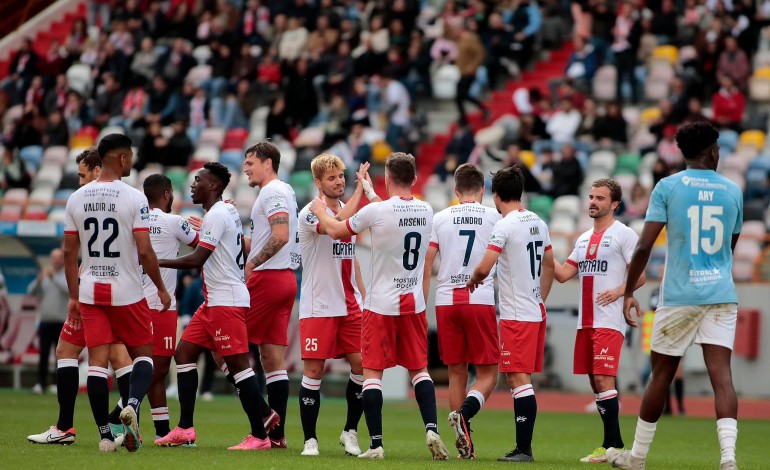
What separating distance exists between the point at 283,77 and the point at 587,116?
7.72m

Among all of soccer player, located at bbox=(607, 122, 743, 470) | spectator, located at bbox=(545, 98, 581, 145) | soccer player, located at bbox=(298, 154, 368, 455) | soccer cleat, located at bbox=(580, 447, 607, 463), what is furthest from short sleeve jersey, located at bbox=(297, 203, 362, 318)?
spectator, located at bbox=(545, 98, 581, 145)

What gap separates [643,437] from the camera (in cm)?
934

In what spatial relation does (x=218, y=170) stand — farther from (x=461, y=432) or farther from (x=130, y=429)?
(x=461, y=432)

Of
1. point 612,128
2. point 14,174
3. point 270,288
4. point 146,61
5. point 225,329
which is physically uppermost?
point 146,61

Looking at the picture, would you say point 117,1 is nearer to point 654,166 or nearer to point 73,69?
point 73,69

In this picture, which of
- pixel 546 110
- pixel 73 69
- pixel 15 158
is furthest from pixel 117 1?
pixel 546 110

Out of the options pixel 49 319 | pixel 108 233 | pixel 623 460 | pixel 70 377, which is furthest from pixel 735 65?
pixel 70 377

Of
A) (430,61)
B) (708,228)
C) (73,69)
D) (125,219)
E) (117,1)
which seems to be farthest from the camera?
(117,1)

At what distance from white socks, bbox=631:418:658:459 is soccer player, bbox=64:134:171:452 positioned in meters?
4.03

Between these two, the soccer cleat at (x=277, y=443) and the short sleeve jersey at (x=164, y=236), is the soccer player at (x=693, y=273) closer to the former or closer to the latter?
the soccer cleat at (x=277, y=443)

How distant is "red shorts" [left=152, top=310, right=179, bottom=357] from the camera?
38.3ft

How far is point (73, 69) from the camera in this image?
108 feet

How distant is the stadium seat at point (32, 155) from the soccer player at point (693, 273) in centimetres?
2291

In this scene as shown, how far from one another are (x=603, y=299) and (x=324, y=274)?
2.53 metres
